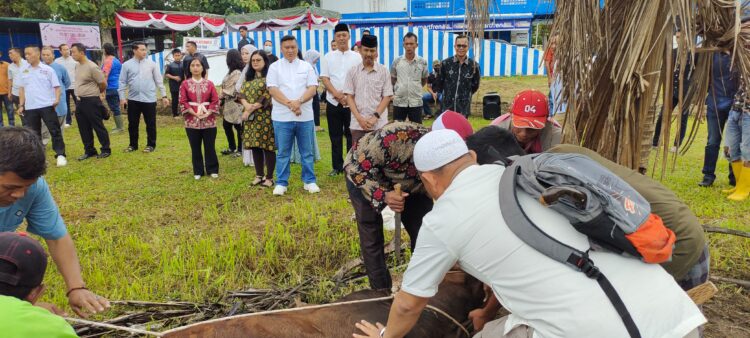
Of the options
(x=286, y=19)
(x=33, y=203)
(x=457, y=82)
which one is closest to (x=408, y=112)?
(x=457, y=82)

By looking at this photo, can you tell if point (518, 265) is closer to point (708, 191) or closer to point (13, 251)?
point (13, 251)

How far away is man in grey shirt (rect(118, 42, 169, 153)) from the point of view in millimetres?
8617

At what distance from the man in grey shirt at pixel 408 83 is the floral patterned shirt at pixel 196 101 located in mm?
2424

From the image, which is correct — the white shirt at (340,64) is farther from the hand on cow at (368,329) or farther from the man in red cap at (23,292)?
the man in red cap at (23,292)

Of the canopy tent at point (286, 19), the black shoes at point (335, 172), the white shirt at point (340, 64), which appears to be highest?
the canopy tent at point (286, 19)

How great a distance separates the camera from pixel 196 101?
269 inches

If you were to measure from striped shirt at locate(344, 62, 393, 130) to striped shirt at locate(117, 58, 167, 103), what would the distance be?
4266 mm

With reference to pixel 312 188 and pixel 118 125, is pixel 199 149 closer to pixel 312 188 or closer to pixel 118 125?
pixel 312 188

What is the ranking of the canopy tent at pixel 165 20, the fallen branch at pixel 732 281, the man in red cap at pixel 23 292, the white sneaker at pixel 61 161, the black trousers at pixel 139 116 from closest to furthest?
the man in red cap at pixel 23 292 → the fallen branch at pixel 732 281 → the white sneaker at pixel 61 161 → the black trousers at pixel 139 116 → the canopy tent at pixel 165 20

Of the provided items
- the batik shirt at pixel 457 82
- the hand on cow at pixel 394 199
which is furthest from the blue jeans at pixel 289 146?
the hand on cow at pixel 394 199

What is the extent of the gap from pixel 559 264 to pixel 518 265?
0.14 meters

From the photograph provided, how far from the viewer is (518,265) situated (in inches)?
72.3

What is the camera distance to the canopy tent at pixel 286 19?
19.8 m

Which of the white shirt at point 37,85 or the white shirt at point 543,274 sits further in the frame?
the white shirt at point 37,85
